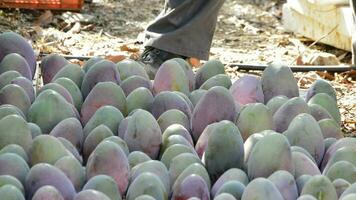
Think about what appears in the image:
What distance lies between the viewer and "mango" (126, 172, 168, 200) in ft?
5.65

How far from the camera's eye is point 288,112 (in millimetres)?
2213

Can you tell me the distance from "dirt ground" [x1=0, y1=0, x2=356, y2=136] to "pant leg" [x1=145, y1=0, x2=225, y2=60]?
0.47 metres

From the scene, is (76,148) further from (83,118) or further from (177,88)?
(177,88)

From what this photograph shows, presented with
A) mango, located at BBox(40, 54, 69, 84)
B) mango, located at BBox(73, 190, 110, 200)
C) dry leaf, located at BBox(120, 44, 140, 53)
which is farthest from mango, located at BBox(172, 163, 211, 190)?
dry leaf, located at BBox(120, 44, 140, 53)

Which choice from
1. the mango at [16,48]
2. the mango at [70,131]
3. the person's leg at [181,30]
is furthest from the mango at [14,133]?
the person's leg at [181,30]

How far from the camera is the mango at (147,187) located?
5.65 feet

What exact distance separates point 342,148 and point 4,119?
0.80m

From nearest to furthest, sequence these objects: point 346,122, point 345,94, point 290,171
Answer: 1. point 290,171
2. point 346,122
3. point 345,94

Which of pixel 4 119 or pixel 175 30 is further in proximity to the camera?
pixel 175 30

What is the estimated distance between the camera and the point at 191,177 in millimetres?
1759

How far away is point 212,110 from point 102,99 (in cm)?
31

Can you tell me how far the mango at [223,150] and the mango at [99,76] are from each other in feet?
1.84

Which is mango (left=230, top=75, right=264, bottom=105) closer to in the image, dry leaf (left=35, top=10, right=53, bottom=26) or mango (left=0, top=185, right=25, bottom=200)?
mango (left=0, top=185, right=25, bottom=200)

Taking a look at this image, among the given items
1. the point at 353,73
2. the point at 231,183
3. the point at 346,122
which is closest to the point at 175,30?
the point at 346,122
